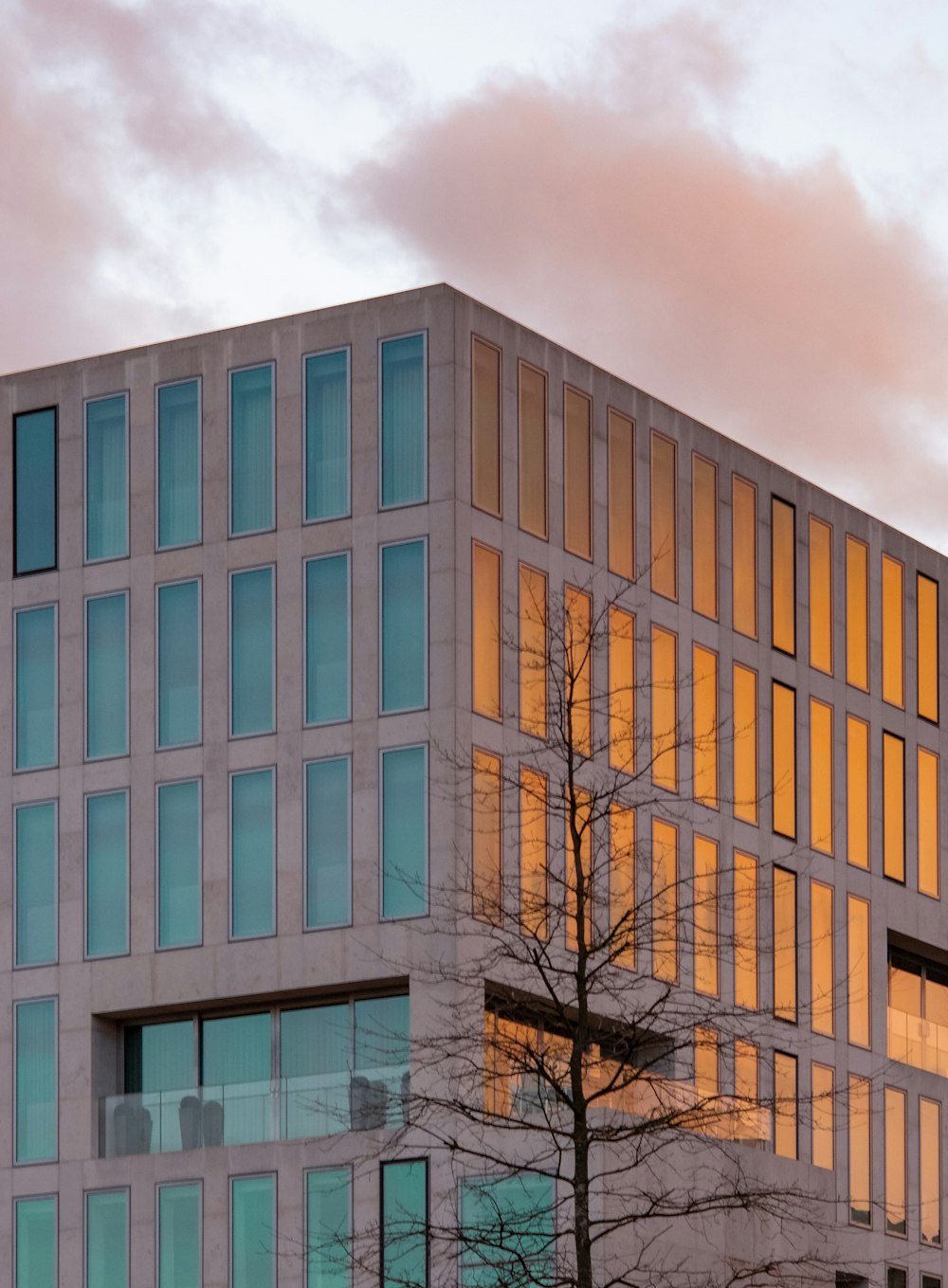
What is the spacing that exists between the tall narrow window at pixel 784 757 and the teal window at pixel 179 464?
13827 mm

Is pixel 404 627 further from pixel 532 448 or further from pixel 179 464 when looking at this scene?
pixel 179 464

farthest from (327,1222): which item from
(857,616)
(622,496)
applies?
(857,616)

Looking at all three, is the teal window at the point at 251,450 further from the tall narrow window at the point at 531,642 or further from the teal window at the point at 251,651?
the tall narrow window at the point at 531,642

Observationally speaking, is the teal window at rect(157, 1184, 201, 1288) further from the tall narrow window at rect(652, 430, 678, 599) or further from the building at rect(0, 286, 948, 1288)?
the tall narrow window at rect(652, 430, 678, 599)

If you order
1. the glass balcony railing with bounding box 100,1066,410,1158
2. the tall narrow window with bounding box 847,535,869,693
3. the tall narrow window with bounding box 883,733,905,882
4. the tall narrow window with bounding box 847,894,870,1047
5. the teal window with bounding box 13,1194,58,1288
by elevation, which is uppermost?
the tall narrow window with bounding box 847,535,869,693

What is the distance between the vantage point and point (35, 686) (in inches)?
2224

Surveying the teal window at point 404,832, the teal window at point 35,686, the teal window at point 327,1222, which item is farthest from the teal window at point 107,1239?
the teal window at point 35,686

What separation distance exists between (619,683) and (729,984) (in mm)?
6991

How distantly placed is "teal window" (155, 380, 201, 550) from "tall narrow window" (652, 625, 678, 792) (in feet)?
31.2

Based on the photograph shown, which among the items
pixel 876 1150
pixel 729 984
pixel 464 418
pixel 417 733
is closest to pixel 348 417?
pixel 464 418

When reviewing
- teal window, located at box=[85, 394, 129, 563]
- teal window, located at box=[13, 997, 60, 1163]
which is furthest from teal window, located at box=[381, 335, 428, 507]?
teal window, located at box=[13, 997, 60, 1163]

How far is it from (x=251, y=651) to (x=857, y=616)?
16981mm

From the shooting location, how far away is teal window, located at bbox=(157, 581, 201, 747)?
180ft

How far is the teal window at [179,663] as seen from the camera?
5472 cm
